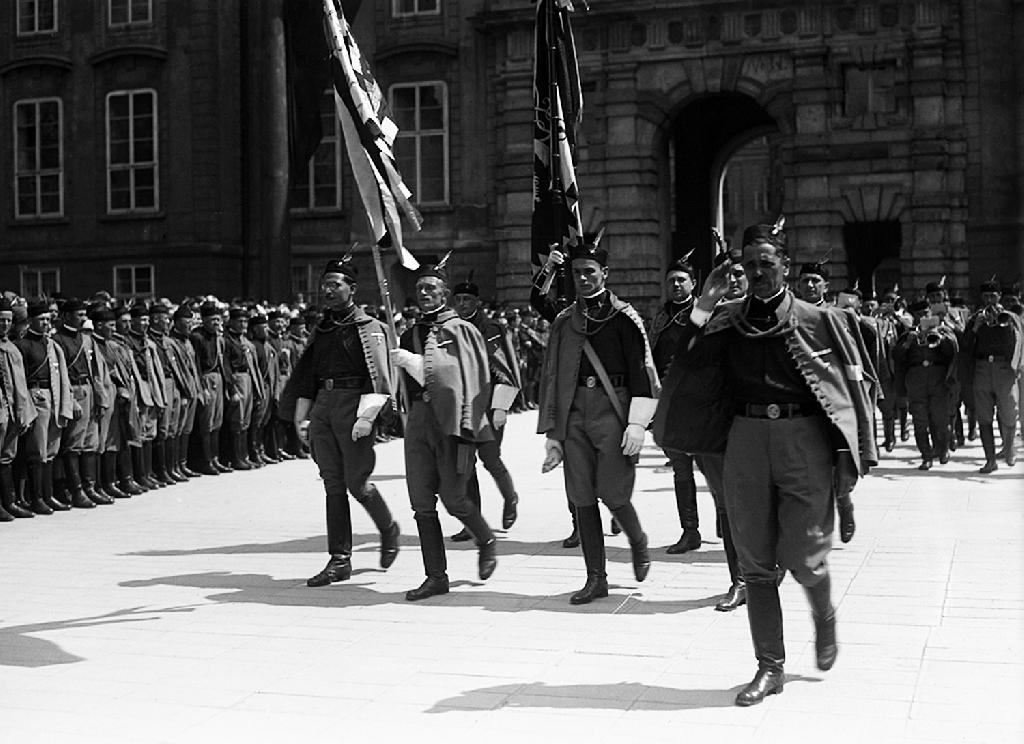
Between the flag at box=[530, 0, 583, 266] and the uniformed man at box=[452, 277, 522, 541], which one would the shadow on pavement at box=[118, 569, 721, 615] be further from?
the flag at box=[530, 0, 583, 266]

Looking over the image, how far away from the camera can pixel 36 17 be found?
35.3m

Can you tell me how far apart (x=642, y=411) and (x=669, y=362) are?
7.19 feet

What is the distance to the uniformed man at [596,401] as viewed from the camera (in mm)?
9000

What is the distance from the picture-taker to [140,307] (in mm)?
16406

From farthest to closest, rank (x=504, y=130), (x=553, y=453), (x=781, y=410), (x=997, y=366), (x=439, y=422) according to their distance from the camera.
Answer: (x=504, y=130), (x=997, y=366), (x=553, y=453), (x=439, y=422), (x=781, y=410)

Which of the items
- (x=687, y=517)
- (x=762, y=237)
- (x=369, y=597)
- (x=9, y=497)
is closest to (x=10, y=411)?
(x=9, y=497)

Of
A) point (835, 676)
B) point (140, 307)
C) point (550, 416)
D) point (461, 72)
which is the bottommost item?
point (835, 676)

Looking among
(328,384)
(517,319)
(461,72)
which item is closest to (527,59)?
(461,72)

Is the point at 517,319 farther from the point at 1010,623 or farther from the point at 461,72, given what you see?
the point at 1010,623

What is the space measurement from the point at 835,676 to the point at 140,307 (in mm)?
11287

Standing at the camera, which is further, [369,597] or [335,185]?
[335,185]

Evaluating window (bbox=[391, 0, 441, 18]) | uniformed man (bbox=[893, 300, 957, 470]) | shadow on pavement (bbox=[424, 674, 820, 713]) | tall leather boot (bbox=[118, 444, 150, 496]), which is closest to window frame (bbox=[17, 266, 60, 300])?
window (bbox=[391, 0, 441, 18])

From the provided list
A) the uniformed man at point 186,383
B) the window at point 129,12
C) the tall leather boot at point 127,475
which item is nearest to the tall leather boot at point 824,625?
the tall leather boot at point 127,475

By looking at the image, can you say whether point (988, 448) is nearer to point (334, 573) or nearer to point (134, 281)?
point (334, 573)
